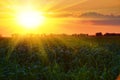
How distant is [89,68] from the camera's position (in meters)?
14.3

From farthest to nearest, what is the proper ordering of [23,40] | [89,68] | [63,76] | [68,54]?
[23,40] < [68,54] < [89,68] < [63,76]

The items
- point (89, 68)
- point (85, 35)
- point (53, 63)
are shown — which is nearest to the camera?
point (89, 68)

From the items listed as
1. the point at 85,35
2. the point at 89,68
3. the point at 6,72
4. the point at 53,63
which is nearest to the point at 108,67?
the point at 89,68

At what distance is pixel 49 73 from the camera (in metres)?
13.4

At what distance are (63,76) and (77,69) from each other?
4.18 ft

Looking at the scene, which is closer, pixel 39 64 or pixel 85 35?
pixel 39 64

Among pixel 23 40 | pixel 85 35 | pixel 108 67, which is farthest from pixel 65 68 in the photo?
pixel 85 35

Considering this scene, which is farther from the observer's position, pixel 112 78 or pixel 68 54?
pixel 68 54

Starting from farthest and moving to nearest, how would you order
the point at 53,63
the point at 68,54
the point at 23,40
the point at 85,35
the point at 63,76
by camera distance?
the point at 85,35, the point at 23,40, the point at 68,54, the point at 53,63, the point at 63,76

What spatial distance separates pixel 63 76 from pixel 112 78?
65.9 inches

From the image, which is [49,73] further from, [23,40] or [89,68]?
[23,40]

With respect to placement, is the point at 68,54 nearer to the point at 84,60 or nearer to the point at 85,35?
the point at 84,60

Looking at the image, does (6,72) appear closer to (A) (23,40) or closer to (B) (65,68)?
(B) (65,68)

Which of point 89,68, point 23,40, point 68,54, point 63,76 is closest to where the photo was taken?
point 63,76
